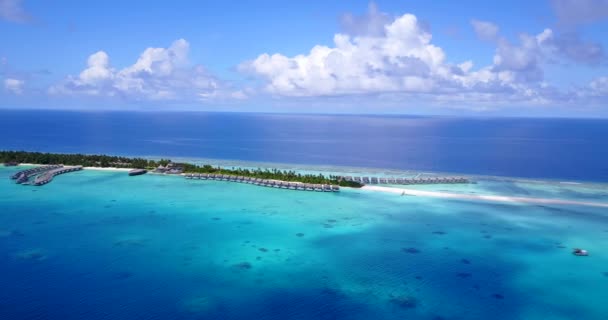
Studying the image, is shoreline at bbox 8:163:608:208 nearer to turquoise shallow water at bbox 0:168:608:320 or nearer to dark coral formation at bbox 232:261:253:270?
turquoise shallow water at bbox 0:168:608:320

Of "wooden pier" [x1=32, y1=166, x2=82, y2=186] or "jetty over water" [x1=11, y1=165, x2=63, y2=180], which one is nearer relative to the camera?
"wooden pier" [x1=32, y1=166, x2=82, y2=186]

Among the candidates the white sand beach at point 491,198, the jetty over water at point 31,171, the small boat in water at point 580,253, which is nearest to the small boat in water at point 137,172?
the jetty over water at point 31,171

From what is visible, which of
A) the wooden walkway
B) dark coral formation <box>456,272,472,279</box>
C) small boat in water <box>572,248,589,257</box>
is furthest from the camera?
the wooden walkway

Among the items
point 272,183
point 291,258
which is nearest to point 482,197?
point 272,183

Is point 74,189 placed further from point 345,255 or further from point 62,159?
point 345,255

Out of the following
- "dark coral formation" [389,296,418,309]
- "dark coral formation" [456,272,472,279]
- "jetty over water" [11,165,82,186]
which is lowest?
"dark coral formation" [389,296,418,309]

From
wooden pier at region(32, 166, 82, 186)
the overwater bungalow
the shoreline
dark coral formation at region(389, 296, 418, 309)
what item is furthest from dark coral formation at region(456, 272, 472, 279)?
wooden pier at region(32, 166, 82, 186)
